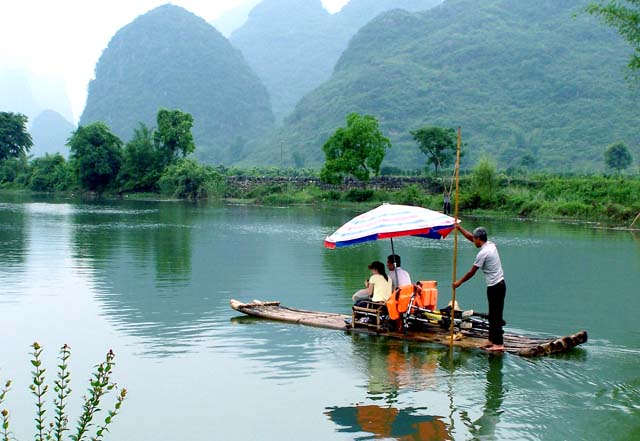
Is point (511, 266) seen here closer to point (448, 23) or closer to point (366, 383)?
point (366, 383)

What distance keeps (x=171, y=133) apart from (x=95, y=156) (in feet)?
28.8

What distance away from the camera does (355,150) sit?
69125 millimetres

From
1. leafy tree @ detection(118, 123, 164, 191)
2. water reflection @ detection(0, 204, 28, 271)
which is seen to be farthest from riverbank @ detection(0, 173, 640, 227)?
water reflection @ detection(0, 204, 28, 271)

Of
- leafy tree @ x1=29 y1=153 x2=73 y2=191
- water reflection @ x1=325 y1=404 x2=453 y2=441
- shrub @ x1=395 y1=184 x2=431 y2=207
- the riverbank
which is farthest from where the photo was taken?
leafy tree @ x1=29 y1=153 x2=73 y2=191

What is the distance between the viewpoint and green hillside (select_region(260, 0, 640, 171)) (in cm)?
9700

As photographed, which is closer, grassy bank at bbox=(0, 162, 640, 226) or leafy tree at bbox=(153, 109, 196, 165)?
grassy bank at bbox=(0, 162, 640, 226)

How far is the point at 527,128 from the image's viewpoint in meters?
103

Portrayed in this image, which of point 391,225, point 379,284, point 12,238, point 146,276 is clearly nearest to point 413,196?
point 12,238

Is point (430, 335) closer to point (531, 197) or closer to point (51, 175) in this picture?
point (531, 197)

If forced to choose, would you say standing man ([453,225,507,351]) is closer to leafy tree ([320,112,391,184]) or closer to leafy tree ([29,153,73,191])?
leafy tree ([320,112,391,184])

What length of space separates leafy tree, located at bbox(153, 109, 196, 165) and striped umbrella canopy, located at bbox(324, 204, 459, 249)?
73.1 metres

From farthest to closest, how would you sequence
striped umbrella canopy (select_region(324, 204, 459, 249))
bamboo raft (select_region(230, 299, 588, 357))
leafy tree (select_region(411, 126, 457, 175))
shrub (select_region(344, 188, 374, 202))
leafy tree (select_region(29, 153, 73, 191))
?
leafy tree (select_region(29, 153, 73, 191)) → leafy tree (select_region(411, 126, 457, 175)) → shrub (select_region(344, 188, 374, 202)) → striped umbrella canopy (select_region(324, 204, 459, 249)) → bamboo raft (select_region(230, 299, 588, 357))

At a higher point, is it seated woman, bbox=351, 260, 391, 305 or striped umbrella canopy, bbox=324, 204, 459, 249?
striped umbrella canopy, bbox=324, 204, 459, 249

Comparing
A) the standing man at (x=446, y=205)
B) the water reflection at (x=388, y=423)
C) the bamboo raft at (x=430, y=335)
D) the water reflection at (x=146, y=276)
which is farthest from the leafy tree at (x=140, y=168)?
the water reflection at (x=388, y=423)
